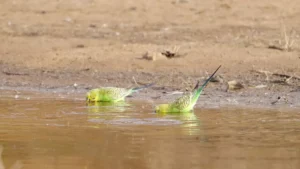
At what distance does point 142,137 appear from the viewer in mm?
5938

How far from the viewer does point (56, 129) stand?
6367 millimetres

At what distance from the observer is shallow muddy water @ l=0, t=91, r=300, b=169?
5.16m

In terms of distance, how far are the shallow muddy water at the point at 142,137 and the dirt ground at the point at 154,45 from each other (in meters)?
1.05

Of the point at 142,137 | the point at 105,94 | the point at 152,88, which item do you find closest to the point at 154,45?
the point at 152,88

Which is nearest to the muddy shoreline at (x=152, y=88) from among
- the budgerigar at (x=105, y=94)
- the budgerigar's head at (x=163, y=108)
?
the budgerigar at (x=105, y=94)

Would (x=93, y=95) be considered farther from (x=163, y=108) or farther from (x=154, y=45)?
(x=154, y=45)

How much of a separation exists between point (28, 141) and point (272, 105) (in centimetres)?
259

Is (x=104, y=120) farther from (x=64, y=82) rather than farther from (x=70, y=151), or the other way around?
(x=64, y=82)

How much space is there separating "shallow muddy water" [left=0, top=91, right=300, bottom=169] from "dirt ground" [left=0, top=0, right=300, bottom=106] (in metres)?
1.05

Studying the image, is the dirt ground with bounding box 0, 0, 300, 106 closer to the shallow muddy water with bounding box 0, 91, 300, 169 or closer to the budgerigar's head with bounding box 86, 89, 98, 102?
the budgerigar's head with bounding box 86, 89, 98, 102

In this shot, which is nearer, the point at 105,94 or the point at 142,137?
the point at 142,137

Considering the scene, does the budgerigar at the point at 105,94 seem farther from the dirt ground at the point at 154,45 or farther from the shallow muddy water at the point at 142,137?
the dirt ground at the point at 154,45

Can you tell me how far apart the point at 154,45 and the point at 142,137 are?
5.07m

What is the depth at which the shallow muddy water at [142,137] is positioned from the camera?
516 centimetres
